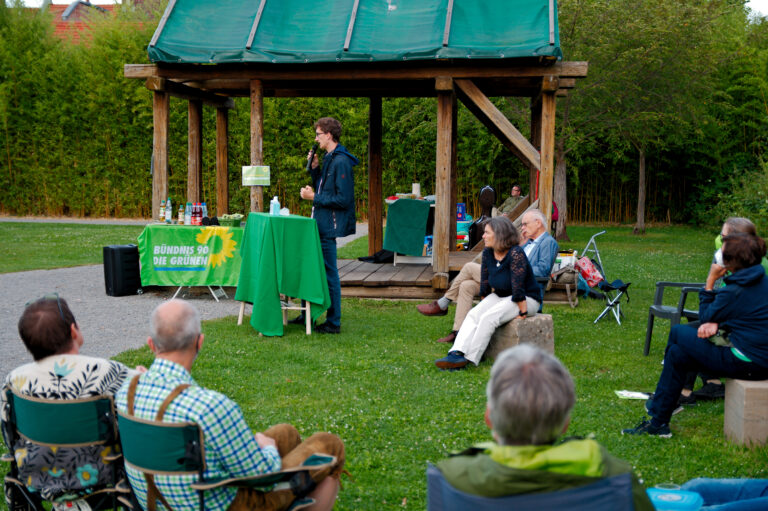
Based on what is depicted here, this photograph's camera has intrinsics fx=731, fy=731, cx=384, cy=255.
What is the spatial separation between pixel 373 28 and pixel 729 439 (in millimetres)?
6420

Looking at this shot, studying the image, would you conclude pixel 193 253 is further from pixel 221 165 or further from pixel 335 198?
pixel 335 198

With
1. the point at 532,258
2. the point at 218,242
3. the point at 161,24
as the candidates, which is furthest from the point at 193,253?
the point at 532,258

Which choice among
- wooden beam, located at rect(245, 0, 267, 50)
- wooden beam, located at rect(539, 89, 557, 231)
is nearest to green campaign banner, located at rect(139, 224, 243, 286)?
wooden beam, located at rect(245, 0, 267, 50)

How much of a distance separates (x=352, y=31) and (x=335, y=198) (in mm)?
2939

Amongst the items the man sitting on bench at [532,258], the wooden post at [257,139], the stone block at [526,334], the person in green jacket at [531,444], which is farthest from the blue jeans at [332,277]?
the person in green jacket at [531,444]

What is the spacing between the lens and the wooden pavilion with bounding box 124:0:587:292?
27.5 ft

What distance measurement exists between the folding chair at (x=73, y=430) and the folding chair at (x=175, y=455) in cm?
20

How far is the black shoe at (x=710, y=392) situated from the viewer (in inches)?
192

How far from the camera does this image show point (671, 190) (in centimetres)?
2175

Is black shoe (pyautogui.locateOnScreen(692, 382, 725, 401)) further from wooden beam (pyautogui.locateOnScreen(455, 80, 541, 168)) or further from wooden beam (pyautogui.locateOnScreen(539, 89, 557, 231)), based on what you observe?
wooden beam (pyautogui.locateOnScreen(455, 80, 541, 168))

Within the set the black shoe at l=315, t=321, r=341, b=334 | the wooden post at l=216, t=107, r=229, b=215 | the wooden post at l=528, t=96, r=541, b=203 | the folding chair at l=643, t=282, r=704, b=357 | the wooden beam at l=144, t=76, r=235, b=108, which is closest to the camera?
the folding chair at l=643, t=282, r=704, b=357

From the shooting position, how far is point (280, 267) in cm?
646

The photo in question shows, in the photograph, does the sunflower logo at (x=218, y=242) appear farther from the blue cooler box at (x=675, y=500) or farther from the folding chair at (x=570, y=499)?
the folding chair at (x=570, y=499)

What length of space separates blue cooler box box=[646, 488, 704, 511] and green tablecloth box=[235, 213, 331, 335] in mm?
4327
